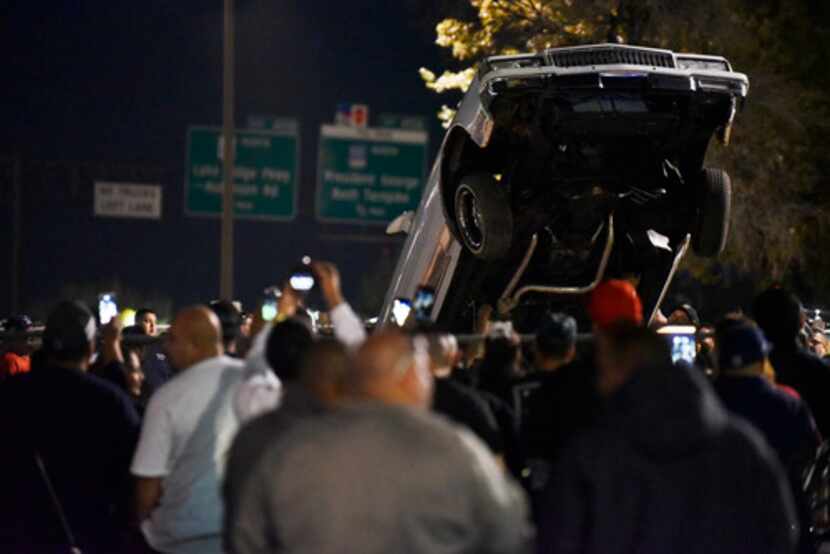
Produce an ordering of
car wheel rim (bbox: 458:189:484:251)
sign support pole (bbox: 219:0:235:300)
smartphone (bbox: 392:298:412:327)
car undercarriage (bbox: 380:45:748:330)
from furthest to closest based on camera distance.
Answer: sign support pole (bbox: 219:0:235:300), car wheel rim (bbox: 458:189:484:251), car undercarriage (bbox: 380:45:748:330), smartphone (bbox: 392:298:412:327)

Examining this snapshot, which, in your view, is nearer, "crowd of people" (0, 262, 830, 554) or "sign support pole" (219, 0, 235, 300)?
"crowd of people" (0, 262, 830, 554)

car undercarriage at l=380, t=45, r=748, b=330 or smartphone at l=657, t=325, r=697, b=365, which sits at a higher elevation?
car undercarriage at l=380, t=45, r=748, b=330

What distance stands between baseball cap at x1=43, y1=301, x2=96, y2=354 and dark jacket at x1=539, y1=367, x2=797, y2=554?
2671mm

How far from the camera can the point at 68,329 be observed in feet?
27.8

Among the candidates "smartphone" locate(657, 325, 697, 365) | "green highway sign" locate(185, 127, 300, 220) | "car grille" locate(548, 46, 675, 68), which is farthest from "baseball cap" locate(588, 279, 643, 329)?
"green highway sign" locate(185, 127, 300, 220)

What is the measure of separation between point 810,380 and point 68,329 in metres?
3.59

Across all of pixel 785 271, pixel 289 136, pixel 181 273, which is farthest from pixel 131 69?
pixel 785 271

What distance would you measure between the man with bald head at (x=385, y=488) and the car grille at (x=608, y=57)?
7987 millimetres

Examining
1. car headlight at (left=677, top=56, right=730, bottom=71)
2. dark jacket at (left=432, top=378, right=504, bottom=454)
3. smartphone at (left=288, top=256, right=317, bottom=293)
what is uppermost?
car headlight at (left=677, top=56, right=730, bottom=71)

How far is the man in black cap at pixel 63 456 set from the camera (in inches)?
325

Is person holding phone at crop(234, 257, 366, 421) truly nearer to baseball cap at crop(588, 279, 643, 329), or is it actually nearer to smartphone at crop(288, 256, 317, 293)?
smartphone at crop(288, 256, 317, 293)

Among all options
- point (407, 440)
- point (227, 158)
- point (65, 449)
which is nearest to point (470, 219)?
point (65, 449)

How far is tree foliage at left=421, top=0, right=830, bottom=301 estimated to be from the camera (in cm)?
2762

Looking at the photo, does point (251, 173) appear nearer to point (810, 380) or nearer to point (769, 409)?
point (810, 380)
